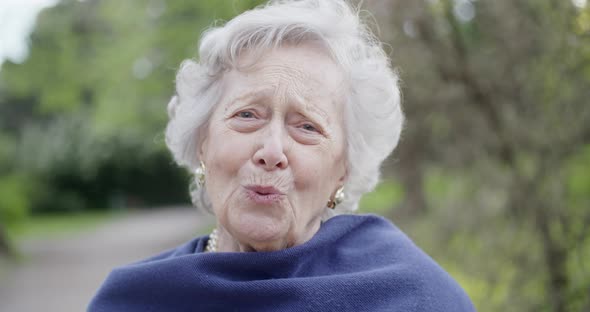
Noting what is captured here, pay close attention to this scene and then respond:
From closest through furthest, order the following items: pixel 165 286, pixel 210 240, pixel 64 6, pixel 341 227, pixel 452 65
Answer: pixel 165 286 < pixel 341 227 < pixel 210 240 < pixel 452 65 < pixel 64 6

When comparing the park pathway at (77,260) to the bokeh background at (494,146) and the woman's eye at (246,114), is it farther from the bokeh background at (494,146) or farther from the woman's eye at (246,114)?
the woman's eye at (246,114)

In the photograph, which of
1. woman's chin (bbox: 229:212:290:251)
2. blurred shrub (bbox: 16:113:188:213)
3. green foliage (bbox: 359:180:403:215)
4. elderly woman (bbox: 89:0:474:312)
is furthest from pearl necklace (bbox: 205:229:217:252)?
blurred shrub (bbox: 16:113:188:213)

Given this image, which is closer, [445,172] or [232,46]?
[232,46]

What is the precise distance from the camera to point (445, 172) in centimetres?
580

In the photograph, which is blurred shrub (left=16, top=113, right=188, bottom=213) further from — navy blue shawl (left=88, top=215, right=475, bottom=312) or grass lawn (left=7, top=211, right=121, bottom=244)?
navy blue shawl (left=88, top=215, right=475, bottom=312)

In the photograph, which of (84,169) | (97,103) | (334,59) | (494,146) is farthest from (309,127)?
(84,169)

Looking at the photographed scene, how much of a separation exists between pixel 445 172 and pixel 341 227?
3929 mm

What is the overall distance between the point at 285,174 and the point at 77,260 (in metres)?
12.5

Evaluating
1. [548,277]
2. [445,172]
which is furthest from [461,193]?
[548,277]

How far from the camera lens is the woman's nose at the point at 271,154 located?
1815 mm

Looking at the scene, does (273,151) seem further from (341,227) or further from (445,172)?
(445,172)

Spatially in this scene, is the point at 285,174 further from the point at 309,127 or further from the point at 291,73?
the point at 291,73

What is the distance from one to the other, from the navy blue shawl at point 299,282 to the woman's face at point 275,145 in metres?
0.09

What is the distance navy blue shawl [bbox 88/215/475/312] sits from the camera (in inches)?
72.0
